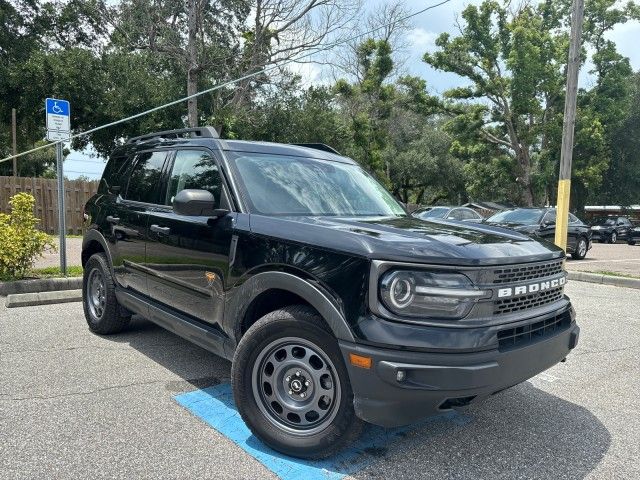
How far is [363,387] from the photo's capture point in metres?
2.51

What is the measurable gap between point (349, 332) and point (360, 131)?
2288 centimetres

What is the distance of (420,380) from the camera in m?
2.43

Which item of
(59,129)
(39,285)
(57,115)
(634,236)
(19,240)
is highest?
(57,115)

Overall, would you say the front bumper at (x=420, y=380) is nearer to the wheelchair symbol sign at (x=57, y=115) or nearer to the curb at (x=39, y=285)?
the curb at (x=39, y=285)

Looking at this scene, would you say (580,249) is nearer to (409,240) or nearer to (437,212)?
(437,212)

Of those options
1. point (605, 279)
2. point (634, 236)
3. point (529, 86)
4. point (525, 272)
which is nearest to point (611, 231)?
point (634, 236)

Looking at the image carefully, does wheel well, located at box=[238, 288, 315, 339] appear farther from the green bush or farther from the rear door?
the green bush

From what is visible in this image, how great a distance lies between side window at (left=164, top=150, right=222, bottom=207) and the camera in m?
3.66

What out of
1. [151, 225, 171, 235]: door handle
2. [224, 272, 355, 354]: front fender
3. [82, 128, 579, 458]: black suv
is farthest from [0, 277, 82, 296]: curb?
[224, 272, 355, 354]: front fender

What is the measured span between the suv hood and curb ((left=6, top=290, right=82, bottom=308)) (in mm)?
4716

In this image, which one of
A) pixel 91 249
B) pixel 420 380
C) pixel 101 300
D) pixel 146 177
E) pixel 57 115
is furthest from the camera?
pixel 57 115

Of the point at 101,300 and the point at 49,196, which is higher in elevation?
the point at 49,196

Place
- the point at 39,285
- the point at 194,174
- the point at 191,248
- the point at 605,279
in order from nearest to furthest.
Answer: the point at 191,248, the point at 194,174, the point at 39,285, the point at 605,279

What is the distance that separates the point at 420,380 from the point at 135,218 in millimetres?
3056
